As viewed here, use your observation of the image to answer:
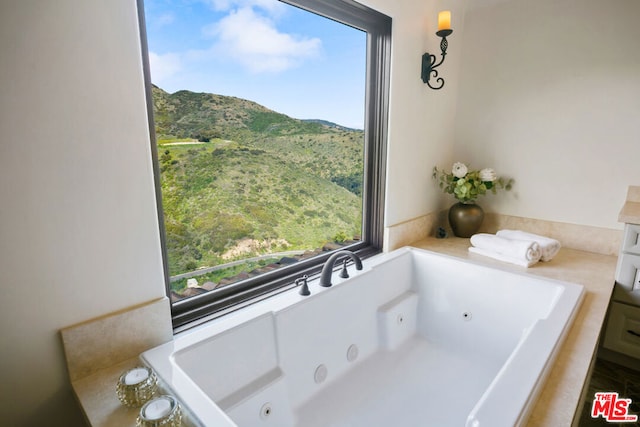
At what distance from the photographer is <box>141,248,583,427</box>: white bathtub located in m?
0.99

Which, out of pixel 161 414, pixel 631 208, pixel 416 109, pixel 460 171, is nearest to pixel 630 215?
pixel 631 208

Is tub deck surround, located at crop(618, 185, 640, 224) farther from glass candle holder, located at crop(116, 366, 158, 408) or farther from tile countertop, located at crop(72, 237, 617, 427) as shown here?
glass candle holder, located at crop(116, 366, 158, 408)

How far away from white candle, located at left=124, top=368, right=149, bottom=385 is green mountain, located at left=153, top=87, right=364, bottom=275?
0.41 metres

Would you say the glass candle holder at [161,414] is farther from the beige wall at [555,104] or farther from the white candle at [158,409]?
the beige wall at [555,104]

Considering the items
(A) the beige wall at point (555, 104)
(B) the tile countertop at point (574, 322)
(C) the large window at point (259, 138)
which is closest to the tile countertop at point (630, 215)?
(A) the beige wall at point (555, 104)

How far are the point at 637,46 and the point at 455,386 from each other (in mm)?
1928

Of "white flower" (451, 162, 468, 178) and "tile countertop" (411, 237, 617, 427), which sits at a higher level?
"white flower" (451, 162, 468, 178)

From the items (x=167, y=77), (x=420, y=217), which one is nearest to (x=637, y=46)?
(x=420, y=217)

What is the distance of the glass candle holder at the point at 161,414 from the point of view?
0.70 m

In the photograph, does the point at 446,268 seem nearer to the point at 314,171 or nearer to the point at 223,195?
the point at 314,171

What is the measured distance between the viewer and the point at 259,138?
56.7 inches

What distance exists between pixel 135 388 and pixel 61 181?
55cm

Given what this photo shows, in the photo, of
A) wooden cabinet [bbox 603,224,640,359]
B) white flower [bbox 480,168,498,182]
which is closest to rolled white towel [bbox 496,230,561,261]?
wooden cabinet [bbox 603,224,640,359]

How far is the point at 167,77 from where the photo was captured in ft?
3.69
